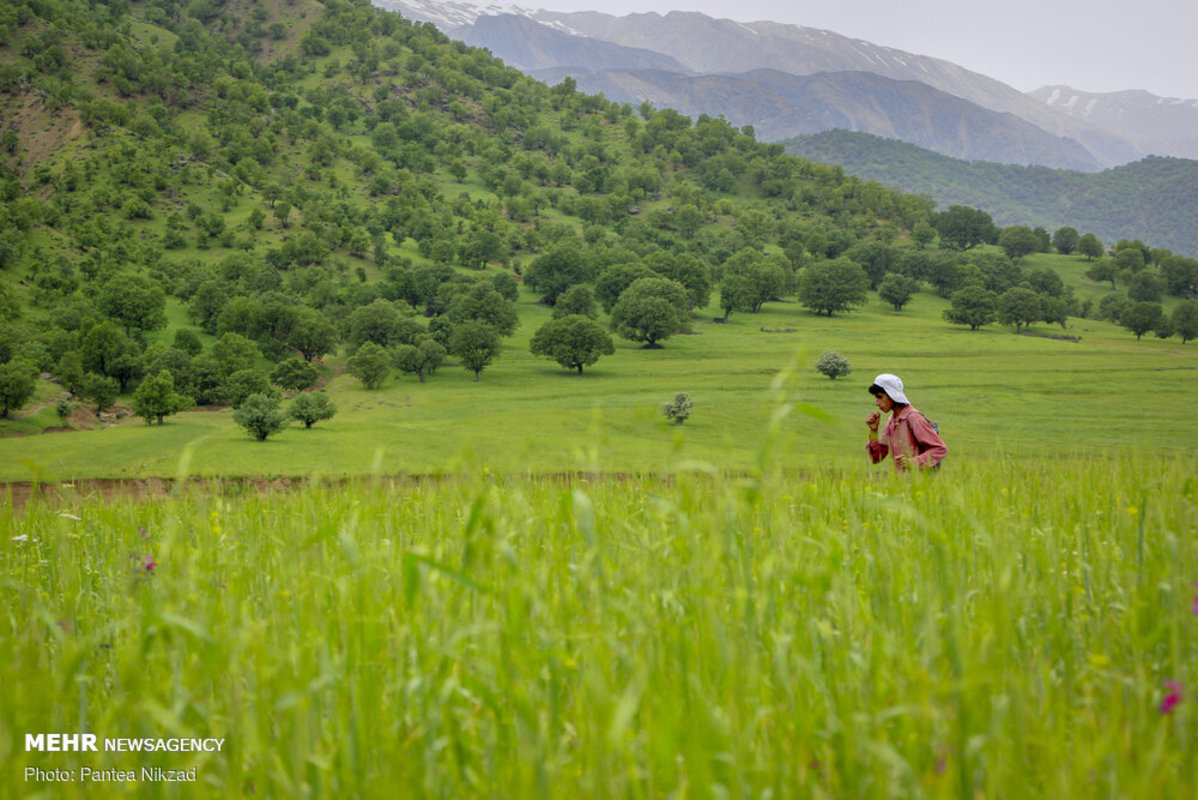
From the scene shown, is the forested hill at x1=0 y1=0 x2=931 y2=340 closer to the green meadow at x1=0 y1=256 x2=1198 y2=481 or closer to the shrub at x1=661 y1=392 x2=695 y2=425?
the green meadow at x1=0 y1=256 x2=1198 y2=481

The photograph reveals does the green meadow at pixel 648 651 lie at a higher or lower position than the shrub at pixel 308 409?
higher

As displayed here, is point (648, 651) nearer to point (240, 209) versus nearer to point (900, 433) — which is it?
point (900, 433)

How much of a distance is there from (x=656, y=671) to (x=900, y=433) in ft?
33.8

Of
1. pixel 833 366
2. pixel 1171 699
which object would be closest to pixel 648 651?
pixel 1171 699

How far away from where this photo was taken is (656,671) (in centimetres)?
299

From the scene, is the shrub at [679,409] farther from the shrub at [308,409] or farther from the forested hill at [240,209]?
the forested hill at [240,209]

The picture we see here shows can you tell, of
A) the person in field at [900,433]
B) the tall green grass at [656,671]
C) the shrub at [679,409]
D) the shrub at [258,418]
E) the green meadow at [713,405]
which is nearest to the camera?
the tall green grass at [656,671]

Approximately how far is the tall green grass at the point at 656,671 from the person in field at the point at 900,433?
22.2ft

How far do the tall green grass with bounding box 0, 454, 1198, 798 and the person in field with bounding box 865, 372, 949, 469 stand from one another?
6752mm

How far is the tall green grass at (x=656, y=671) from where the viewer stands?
237cm

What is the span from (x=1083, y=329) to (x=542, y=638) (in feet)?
469

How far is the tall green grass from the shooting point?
2365 mm

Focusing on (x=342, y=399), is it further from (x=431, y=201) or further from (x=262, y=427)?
(x=431, y=201)

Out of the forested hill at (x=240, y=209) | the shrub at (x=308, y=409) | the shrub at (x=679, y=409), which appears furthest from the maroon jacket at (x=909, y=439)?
the forested hill at (x=240, y=209)
